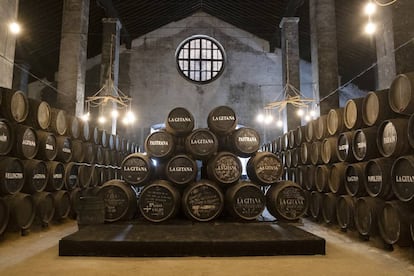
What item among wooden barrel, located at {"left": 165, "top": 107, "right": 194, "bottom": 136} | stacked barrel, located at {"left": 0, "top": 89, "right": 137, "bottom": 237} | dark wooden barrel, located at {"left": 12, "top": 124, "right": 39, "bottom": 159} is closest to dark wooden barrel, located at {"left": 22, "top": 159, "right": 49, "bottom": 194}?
stacked barrel, located at {"left": 0, "top": 89, "right": 137, "bottom": 237}

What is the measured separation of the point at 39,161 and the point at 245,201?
307 centimetres

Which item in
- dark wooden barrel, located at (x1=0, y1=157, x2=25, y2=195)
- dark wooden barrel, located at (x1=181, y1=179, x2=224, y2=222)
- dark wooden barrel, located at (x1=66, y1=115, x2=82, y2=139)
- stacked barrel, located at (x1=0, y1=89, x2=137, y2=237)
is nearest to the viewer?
dark wooden barrel, located at (x1=0, y1=157, x2=25, y2=195)

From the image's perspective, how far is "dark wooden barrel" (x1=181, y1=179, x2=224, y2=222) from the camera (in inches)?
191

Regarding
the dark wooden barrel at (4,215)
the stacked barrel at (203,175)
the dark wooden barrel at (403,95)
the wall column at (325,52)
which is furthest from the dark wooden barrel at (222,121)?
the wall column at (325,52)

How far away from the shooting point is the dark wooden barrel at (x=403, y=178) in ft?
11.1

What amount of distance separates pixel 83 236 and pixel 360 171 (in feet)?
11.4

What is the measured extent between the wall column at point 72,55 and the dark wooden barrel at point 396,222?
7293mm

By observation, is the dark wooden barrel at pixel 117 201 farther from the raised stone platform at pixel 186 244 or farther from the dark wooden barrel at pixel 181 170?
the raised stone platform at pixel 186 244

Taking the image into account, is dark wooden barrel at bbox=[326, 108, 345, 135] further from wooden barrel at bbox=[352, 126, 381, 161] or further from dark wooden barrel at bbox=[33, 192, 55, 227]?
dark wooden barrel at bbox=[33, 192, 55, 227]

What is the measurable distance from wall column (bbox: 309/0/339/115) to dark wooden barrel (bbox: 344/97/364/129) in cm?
356

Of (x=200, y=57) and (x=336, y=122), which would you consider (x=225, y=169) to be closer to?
(x=336, y=122)

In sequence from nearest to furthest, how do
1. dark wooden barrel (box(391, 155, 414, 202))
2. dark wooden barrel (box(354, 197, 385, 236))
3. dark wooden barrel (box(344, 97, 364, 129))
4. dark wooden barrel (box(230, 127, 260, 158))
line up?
dark wooden barrel (box(391, 155, 414, 202)) → dark wooden barrel (box(354, 197, 385, 236)) → dark wooden barrel (box(344, 97, 364, 129)) → dark wooden barrel (box(230, 127, 260, 158))

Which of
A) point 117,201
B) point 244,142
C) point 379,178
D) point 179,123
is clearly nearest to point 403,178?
point 379,178

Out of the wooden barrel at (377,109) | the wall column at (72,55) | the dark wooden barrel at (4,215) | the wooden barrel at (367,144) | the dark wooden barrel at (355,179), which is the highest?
the wall column at (72,55)
